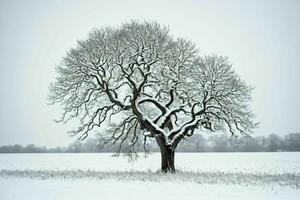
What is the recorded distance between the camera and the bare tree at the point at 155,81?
2494cm

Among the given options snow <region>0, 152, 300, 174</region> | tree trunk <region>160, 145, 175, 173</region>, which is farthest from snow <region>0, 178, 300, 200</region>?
snow <region>0, 152, 300, 174</region>

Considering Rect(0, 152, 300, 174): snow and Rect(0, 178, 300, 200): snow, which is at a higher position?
Rect(0, 178, 300, 200): snow

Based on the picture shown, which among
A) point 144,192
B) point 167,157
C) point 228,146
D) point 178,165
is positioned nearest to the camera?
point 144,192

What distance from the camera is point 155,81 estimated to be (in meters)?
26.1

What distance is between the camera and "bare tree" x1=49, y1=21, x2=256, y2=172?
24.9 m

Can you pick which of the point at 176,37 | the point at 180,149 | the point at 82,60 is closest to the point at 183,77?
the point at 176,37

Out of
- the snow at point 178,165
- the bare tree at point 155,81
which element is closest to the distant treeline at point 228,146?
the snow at point 178,165

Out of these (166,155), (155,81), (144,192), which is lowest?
(144,192)

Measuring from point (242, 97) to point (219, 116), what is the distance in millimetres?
2336

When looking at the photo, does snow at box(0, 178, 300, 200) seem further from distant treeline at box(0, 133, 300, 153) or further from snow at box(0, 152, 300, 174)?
distant treeline at box(0, 133, 300, 153)

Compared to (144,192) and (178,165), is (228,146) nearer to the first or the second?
(178,165)

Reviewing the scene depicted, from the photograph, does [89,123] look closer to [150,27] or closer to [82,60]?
[82,60]

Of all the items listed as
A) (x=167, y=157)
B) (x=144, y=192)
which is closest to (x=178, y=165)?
(x=167, y=157)

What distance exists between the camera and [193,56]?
26.5m
